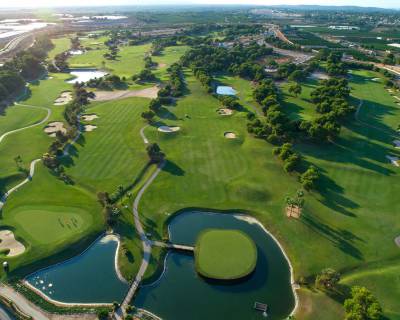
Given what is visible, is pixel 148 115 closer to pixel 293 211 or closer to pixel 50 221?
pixel 50 221

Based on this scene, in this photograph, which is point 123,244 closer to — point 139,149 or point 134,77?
point 139,149

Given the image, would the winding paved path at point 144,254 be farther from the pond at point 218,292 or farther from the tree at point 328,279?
the tree at point 328,279

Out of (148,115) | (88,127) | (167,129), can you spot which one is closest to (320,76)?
(167,129)

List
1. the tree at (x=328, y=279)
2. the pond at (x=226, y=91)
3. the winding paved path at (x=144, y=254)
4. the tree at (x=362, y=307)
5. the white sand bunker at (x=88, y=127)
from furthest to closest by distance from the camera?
the pond at (x=226, y=91), the white sand bunker at (x=88, y=127), the tree at (x=328, y=279), the winding paved path at (x=144, y=254), the tree at (x=362, y=307)

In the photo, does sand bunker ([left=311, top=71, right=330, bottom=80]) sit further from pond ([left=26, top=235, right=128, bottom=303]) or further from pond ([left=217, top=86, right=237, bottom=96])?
pond ([left=26, top=235, right=128, bottom=303])

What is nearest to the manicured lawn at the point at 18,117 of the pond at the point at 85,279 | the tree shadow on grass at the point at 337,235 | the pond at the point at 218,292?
the pond at the point at 85,279

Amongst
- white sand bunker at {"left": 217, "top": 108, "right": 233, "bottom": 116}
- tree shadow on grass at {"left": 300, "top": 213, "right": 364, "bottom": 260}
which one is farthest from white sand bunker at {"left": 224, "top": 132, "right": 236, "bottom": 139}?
tree shadow on grass at {"left": 300, "top": 213, "right": 364, "bottom": 260}

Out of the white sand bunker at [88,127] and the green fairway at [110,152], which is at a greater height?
the green fairway at [110,152]
